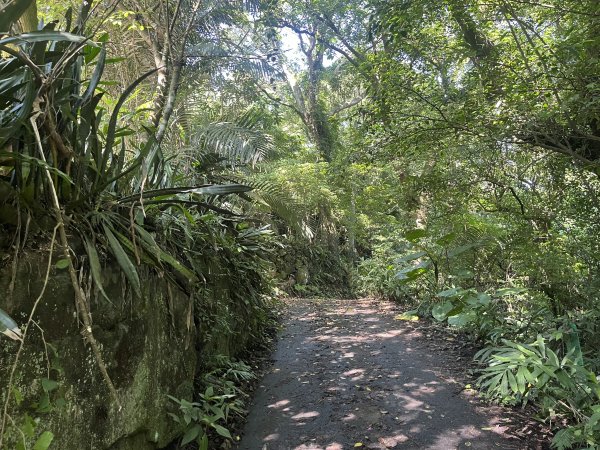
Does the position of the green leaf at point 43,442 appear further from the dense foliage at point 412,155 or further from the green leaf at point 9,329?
the dense foliage at point 412,155

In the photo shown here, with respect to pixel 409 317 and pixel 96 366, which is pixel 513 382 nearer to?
pixel 96 366

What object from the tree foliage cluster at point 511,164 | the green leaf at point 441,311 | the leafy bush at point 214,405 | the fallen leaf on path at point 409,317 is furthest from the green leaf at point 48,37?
the fallen leaf on path at point 409,317

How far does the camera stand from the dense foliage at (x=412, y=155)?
79.2 inches

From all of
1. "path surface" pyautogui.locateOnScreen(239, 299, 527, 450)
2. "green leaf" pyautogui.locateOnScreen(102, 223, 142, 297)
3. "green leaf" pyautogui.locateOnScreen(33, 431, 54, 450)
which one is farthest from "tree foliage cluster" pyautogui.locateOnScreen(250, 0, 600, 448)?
"green leaf" pyautogui.locateOnScreen(33, 431, 54, 450)

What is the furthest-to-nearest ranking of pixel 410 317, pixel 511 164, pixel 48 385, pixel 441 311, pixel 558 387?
pixel 410 317 → pixel 511 164 → pixel 558 387 → pixel 441 311 → pixel 48 385

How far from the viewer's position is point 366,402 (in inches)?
136

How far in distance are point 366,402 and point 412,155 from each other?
2.82 meters

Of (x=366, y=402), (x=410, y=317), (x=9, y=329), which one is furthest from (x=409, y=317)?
(x=9, y=329)

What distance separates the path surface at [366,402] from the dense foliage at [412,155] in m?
0.39

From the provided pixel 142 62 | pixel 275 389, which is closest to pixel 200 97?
pixel 142 62

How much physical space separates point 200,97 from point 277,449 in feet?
20.7

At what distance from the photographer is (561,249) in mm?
4066

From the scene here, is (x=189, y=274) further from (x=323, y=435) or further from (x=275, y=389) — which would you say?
(x=275, y=389)

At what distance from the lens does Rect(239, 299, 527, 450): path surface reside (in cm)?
288
